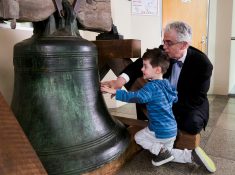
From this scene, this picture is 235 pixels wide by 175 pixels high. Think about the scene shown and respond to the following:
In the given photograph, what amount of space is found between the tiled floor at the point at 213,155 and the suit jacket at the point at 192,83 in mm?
262

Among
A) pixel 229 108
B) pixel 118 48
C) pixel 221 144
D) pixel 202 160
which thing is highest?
pixel 118 48

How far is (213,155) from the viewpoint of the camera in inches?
68.7

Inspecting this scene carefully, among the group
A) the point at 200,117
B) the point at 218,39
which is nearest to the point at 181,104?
the point at 200,117

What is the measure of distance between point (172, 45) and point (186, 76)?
0.26 metres

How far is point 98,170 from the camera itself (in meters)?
1.26

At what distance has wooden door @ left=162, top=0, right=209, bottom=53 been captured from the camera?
426cm

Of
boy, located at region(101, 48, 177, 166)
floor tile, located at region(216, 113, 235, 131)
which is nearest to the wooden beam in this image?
boy, located at region(101, 48, 177, 166)

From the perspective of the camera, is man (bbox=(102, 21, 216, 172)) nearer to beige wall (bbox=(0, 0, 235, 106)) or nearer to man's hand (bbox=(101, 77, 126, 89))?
man's hand (bbox=(101, 77, 126, 89))

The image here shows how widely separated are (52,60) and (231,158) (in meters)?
1.29

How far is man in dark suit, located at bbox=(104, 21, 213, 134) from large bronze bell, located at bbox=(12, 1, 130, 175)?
1.43 ft

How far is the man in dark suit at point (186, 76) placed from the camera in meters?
1.64

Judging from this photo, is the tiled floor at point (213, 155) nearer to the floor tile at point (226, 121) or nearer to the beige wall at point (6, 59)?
the floor tile at point (226, 121)

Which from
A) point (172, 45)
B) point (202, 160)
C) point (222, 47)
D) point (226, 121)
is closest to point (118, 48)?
point (172, 45)

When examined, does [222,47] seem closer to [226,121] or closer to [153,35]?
[153,35]
